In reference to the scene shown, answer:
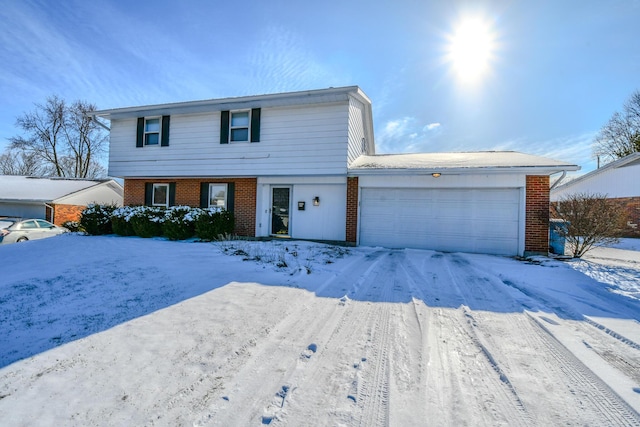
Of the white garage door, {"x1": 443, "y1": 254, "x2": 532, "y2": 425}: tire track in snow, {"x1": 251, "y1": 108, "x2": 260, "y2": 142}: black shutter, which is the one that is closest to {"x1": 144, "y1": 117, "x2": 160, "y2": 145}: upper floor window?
{"x1": 251, "y1": 108, "x2": 260, "y2": 142}: black shutter

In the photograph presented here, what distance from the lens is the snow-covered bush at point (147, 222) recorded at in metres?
9.78

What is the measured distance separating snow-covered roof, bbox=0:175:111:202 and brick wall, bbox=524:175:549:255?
25.3 meters

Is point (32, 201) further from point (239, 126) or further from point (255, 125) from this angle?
point (255, 125)

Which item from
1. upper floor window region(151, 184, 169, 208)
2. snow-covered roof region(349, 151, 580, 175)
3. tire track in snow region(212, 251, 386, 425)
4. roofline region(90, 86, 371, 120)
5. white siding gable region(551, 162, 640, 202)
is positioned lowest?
tire track in snow region(212, 251, 386, 425)

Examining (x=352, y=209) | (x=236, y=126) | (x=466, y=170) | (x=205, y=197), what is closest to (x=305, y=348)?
(x=352, y=209)

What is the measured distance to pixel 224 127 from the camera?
11.1 metres

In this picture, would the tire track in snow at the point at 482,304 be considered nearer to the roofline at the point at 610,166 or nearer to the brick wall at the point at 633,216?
the roofline at the point at 610,166

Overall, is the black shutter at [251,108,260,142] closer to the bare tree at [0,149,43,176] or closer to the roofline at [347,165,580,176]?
the roofline at [347,165,580,176]

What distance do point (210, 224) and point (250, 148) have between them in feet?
10.5

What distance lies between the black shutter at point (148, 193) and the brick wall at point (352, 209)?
8.72 m

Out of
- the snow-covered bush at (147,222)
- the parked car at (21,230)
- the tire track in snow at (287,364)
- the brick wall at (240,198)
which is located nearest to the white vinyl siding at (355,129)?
the brick wall at (240,198)

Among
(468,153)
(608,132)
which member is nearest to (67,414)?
(468,153)

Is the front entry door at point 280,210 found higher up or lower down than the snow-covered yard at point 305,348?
higher up

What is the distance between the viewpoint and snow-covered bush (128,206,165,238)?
978 cm
